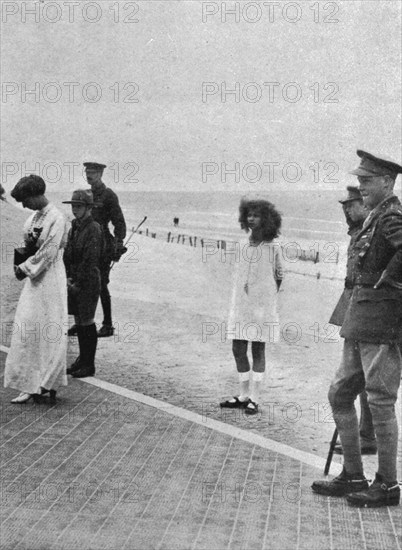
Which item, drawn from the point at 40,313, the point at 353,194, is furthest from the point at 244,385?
the point at 353,194

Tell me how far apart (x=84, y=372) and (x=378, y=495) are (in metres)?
4.24

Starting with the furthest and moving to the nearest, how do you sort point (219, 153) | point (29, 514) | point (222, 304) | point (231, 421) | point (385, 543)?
point (219, 153) < point (222, 304) < point (231, 421) < point (29, 514) < point (385, 543)

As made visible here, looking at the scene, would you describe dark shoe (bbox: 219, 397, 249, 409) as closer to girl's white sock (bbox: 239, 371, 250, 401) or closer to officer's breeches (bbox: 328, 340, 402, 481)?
girl's white sock (bbox: 239, 371, 250, 401)

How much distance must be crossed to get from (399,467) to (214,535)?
2172 mm

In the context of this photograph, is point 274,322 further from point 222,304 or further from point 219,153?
point 219,153

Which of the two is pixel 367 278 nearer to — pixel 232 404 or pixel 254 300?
pixel 254 300

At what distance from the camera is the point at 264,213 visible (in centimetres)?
748

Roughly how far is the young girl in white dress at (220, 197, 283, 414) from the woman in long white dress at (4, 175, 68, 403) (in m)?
1.48

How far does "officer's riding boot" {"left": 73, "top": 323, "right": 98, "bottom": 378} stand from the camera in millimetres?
8609

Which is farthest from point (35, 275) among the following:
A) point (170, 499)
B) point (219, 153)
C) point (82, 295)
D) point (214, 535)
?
point (219, 153)

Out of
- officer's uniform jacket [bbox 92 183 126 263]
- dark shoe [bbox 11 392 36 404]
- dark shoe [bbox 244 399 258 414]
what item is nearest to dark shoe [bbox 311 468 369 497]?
dark shoe [bbox 244 399 258 414]

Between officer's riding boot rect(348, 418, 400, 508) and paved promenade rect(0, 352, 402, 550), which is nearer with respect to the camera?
paved promenade rect(0, 352, 402, 550)

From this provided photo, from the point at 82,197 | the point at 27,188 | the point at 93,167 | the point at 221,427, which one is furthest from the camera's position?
the point at 93,167

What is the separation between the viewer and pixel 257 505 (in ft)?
16.4
